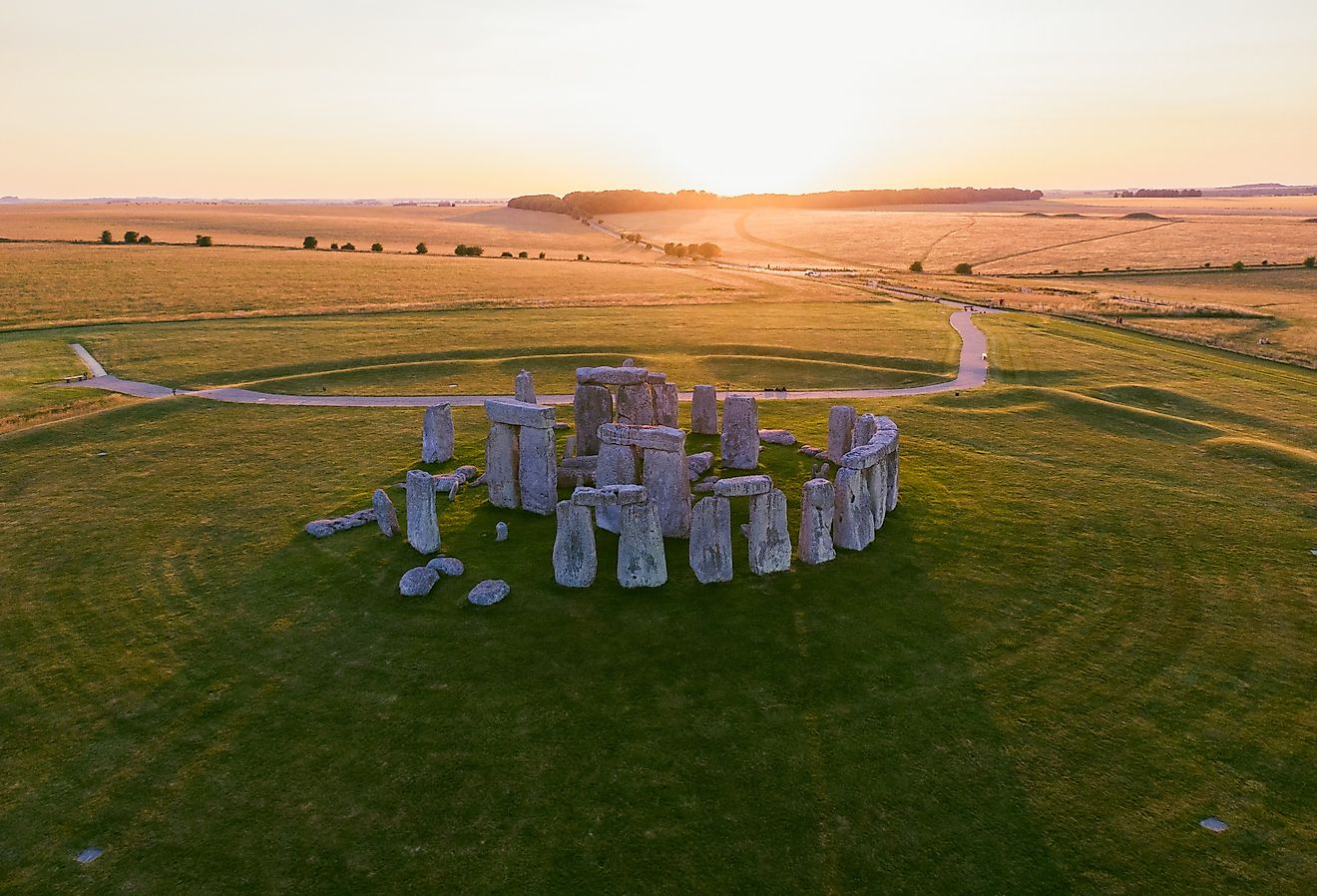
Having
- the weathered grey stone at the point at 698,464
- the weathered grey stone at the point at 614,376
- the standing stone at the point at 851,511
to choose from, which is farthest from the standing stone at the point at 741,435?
the standing stone at the point at 851,511

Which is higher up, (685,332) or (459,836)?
A: (685,332)

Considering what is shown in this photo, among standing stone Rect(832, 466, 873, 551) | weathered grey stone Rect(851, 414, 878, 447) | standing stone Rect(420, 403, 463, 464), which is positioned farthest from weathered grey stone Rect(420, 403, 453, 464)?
standing stone Rect(832, 466, 873, 551)

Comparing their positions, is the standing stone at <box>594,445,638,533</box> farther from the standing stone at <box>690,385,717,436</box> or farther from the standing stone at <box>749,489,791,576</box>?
the standing stone at <box>690,385,717,436</box>

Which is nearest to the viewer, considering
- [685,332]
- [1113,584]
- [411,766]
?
[411,766]

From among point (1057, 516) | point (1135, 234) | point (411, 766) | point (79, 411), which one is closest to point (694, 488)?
point (1057, 516)

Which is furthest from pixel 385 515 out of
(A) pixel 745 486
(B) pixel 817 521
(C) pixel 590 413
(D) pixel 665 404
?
(D) pixel 665 404

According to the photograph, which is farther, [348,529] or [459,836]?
[348,529]

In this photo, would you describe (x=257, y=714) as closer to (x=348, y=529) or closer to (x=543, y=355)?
(x=348, y=529)
